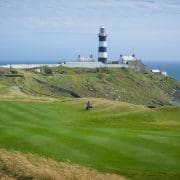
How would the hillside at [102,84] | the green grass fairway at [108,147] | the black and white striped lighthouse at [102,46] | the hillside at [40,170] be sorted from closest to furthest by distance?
the hillside at [40,170]
the green grass fairway at [108,147]
the hillside at [102,84]
the black and white striped lighthouse at [102,46]

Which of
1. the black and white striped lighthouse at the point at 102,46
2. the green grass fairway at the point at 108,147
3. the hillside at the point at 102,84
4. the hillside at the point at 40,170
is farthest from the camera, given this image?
the black and white striped lighthouse at the point at 102,46

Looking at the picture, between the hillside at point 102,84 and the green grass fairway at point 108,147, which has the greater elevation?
the green grass fairway at point 108,147

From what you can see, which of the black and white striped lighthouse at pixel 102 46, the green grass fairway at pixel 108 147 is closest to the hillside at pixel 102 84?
the black and white striped lighthouse at pixel 102 46

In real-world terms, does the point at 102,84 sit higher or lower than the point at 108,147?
lower

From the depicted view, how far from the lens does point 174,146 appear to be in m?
22.4

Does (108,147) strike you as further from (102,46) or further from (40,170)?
(102,46)

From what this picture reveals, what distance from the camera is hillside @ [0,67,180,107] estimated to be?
122625mm

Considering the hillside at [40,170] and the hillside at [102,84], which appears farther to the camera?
the hillside at [102,84]

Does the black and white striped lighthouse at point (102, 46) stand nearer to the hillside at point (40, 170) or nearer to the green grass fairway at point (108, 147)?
the green grass fairway at point (108, 147)

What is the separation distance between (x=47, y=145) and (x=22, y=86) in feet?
292

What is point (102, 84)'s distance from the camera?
149 metres

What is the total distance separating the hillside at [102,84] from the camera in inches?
4828

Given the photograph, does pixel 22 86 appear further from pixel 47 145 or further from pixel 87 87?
pixel 47 145

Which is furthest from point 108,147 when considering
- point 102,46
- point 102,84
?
point 102,46
